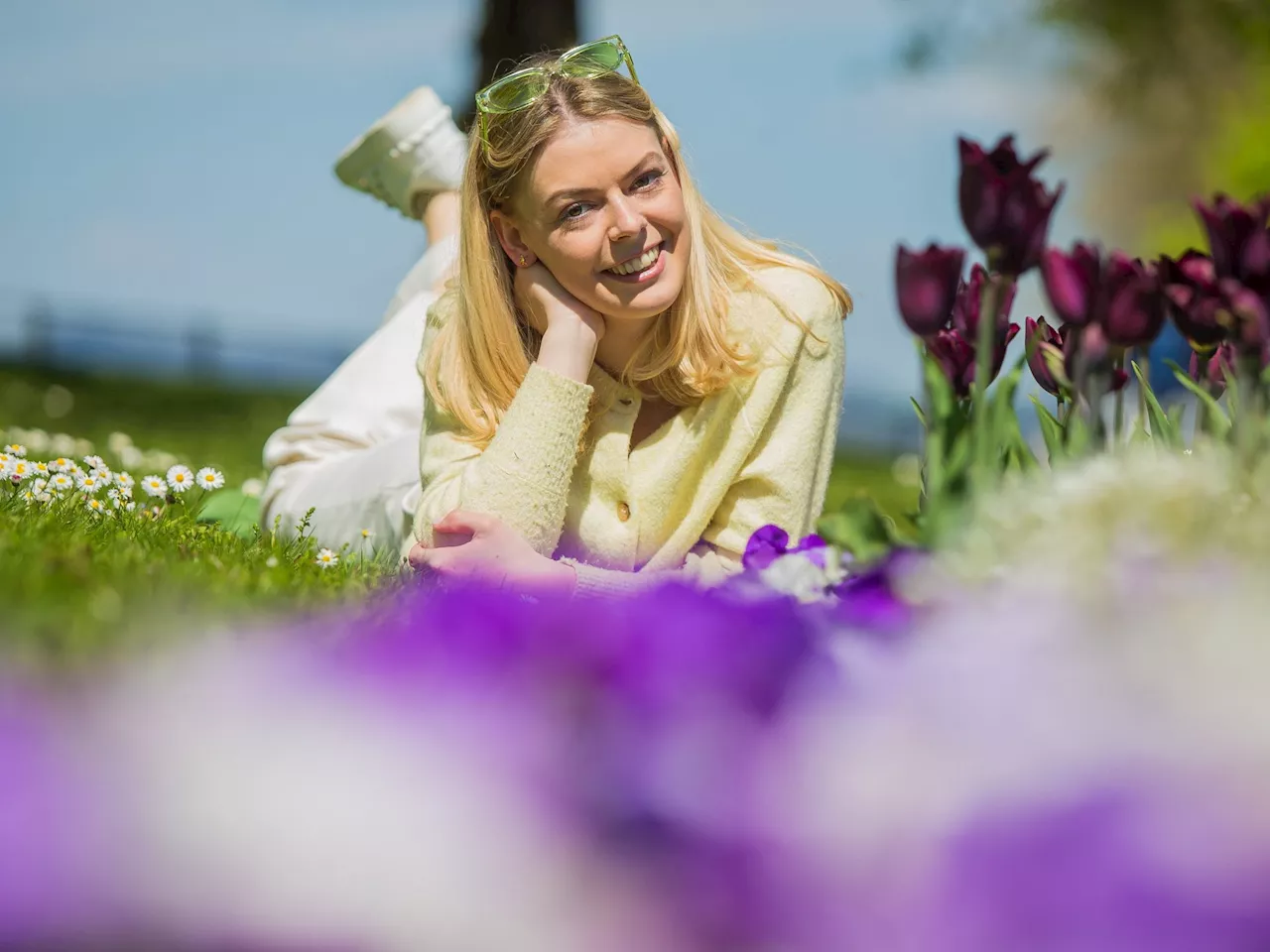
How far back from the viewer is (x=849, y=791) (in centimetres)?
147

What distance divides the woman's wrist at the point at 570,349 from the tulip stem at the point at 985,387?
3.98 ft

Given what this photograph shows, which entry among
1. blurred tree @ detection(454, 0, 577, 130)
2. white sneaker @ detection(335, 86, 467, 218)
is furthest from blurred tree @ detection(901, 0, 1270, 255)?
white sneaker @ detection(335, 86, 467, 218)

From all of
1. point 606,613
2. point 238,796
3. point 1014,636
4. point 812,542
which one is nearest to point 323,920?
point 238,796

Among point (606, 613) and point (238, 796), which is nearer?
point (238, 796)

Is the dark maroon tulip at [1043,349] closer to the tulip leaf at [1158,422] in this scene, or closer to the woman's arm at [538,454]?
the tulip leaf at [1158,422]

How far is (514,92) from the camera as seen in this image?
329cm

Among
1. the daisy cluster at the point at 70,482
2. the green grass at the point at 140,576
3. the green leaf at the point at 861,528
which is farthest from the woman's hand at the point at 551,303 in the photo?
the green leaf at the point at 861,528

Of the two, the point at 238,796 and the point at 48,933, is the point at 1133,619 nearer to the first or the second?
the point at 238,796

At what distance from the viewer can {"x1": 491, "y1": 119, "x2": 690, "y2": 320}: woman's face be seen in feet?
10.2

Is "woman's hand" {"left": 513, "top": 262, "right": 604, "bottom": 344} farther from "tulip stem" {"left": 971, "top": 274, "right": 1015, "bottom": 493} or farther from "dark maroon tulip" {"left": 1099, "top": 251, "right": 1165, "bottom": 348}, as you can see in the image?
"dark maroon tulip" {"left": 1099, "top": 251, "right": 1165, "bottom": 348}

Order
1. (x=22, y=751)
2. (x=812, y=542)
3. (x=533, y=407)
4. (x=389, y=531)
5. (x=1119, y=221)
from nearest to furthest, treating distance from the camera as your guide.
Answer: (x=22, y=751) → (x=812, y=542) → (x=533, y=407) → (x=389, y=531) → (x=1119, y=221)

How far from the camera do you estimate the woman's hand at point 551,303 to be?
3.24 m

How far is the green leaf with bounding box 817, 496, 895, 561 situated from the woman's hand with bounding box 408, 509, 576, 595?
86 cm

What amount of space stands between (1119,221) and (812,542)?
2335cm
